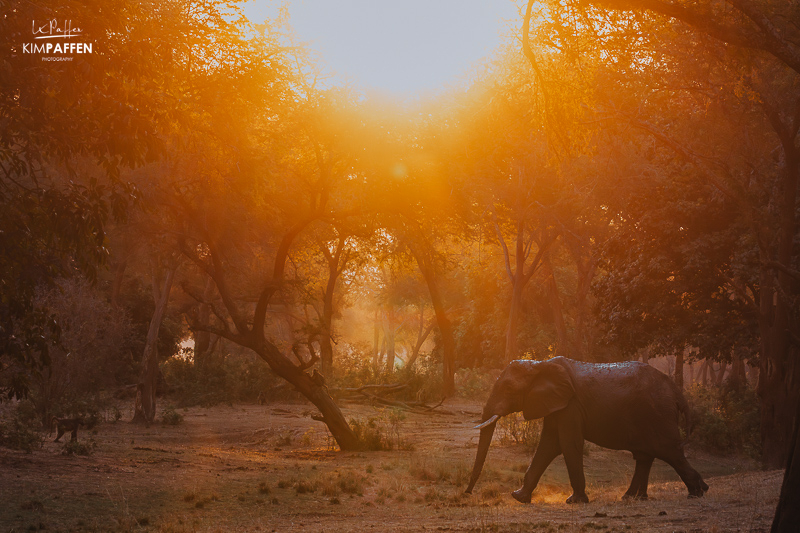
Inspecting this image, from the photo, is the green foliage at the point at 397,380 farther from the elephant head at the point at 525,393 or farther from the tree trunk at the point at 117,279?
the elephant head at the point at 525,393

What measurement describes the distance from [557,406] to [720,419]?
12312 millimetres

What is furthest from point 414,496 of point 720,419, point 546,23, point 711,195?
point 720,419

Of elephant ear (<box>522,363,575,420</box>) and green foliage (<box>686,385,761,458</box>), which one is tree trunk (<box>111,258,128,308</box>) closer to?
green foliage (<box>686,385,761,458</box>)

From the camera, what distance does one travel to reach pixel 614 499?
10.7 metres

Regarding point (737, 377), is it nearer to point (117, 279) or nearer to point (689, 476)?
point (689, 476)

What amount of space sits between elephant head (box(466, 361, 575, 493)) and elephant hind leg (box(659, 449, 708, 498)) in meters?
1.77

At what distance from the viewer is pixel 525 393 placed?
10.7m

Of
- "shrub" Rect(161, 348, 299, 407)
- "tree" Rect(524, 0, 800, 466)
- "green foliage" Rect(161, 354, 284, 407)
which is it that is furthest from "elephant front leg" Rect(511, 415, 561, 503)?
"green foliage" Rect(161, 354, 284, 407)

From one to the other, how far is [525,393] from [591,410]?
107 cm

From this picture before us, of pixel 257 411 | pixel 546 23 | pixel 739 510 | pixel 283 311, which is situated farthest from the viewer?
pixel 283 311

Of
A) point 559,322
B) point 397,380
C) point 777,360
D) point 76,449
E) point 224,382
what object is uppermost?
point 559,322

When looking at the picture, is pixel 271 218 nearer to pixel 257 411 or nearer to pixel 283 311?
pixel 257 411

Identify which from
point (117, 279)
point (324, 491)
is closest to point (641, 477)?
point (324, 491)

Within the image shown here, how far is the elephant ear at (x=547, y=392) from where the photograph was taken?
1047cm
